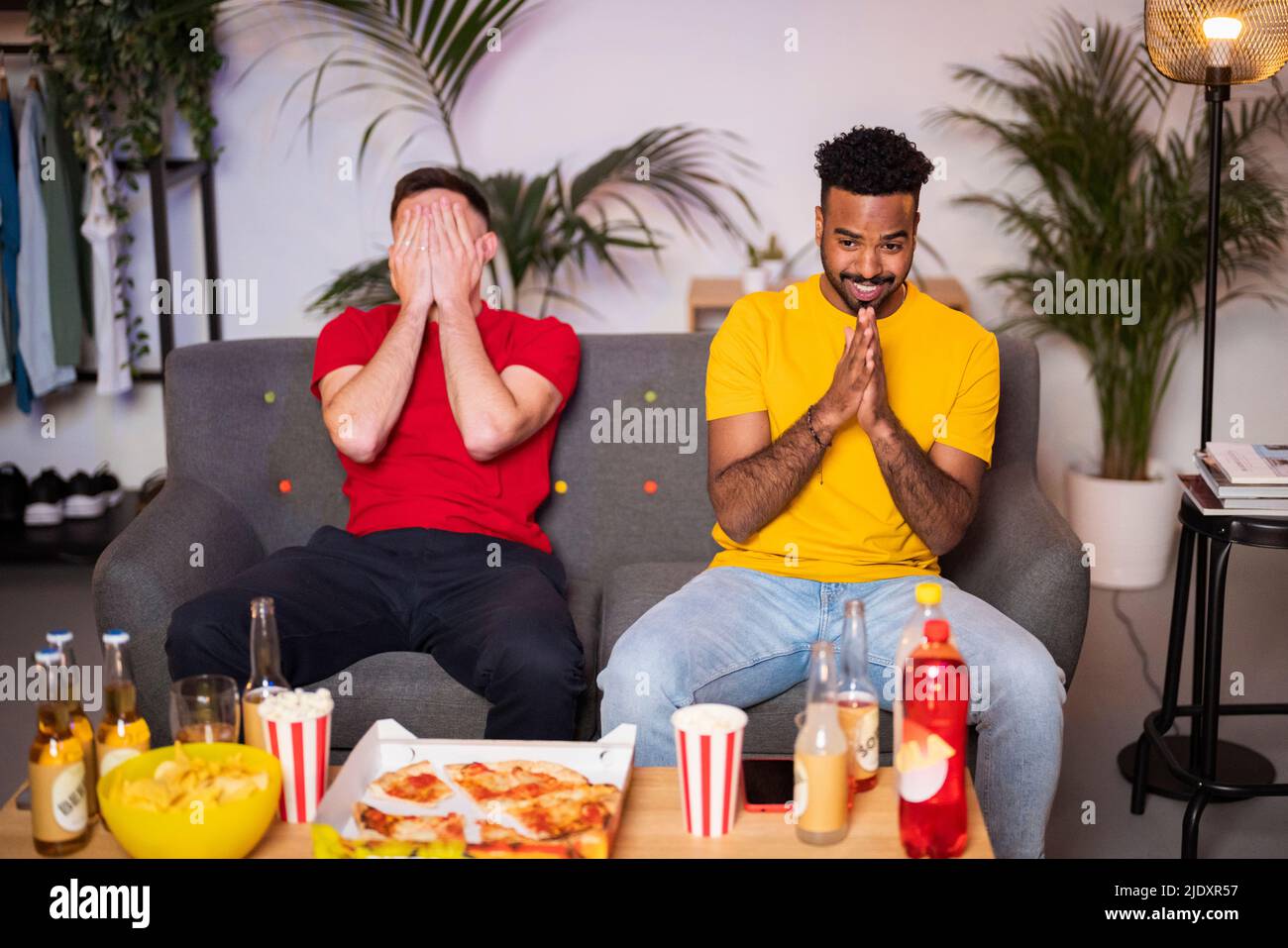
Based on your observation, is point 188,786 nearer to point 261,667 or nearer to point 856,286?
point 261,667

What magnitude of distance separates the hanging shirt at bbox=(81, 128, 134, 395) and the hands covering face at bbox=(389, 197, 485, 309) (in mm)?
1683

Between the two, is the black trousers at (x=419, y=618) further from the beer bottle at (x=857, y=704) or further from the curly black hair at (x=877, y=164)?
the curly black hair at (x=877, y=164)

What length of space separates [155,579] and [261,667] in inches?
25.9

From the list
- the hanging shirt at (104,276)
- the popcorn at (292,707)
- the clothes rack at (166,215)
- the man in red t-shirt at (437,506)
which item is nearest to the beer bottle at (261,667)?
the popcorn at (292,707)

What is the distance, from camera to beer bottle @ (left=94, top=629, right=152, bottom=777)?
1.52 metres

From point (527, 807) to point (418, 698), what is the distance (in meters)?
0.61

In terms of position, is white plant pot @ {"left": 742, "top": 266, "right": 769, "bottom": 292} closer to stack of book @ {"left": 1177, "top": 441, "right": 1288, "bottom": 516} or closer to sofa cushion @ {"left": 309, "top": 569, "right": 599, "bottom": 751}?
stack of book @ {"left": 1177, "top": 441, "right": 1288, "bottom": 516}

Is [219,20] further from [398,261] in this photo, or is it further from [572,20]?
[398,261]

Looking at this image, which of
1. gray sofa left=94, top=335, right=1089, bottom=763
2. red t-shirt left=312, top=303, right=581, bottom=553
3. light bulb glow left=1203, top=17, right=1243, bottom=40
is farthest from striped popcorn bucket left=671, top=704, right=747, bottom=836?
light bulb glow left=1203, top=17, right=1243, bottom=40

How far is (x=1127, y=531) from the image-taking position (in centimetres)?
379

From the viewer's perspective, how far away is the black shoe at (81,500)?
13.2 feet

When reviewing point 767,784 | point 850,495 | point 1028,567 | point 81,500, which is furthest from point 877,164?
point 81,500
